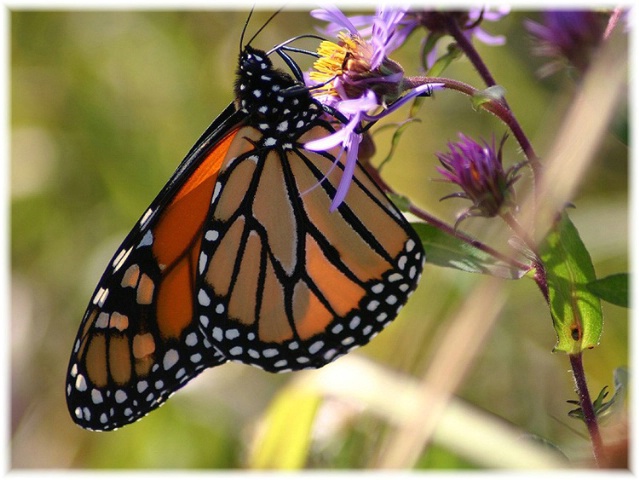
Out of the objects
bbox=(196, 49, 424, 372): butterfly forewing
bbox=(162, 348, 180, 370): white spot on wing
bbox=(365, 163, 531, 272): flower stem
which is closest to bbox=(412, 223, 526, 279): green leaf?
bbox=(365, 163, 531, 272): flower stem

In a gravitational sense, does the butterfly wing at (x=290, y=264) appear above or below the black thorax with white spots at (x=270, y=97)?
below

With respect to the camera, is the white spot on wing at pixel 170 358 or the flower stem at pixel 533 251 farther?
the white spot on wing at pixel 170 358

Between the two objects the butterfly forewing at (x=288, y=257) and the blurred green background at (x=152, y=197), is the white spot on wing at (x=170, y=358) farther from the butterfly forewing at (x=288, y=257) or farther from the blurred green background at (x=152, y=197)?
the blurred green background at (x=152, y=197)

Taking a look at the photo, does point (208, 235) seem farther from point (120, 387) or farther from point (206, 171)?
point (120, 387)

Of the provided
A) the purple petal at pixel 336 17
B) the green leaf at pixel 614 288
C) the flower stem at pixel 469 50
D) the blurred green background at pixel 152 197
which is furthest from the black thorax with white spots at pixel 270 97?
the blurred green background at pixel 152 197

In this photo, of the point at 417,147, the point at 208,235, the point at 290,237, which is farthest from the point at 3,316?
the point at 417,147
